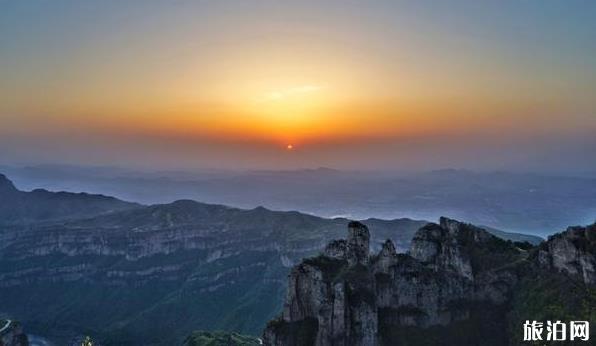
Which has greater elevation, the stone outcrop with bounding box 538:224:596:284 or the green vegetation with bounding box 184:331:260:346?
the stone outcrop with bounding box 538:224:596:284

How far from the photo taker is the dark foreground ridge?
88500 millimetres

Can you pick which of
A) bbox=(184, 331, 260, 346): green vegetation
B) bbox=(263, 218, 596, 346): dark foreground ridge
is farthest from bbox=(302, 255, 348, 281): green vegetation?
bbox=(184, 331, 260, 346): green vegetation

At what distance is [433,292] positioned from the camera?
96.4 m

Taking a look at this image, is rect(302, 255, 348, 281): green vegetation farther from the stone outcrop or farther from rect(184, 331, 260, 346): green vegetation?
rect(184, 331, 260, 346): green vegetation

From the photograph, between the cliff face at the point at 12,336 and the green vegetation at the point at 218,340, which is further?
the green vegetation at the point at 218,340

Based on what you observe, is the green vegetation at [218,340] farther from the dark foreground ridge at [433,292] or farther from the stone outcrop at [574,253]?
the stone outcrop at [574,253]

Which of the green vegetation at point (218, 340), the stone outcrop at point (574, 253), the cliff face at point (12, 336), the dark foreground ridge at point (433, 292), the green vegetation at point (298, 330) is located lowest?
the cliff face at point (12, 336)

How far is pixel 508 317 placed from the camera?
93938 mm

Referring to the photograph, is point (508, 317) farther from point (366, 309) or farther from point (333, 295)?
point (333, 295)

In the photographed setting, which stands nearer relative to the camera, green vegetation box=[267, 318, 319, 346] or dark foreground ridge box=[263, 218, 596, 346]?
dark foreground ridge box=[263, 218, 596, 346]

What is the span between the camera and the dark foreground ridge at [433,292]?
290 ft

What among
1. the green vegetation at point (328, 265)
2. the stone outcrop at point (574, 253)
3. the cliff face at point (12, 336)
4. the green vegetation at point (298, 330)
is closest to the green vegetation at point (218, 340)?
the cliff face at point (12, 336)

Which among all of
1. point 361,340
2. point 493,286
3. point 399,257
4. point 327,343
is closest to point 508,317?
point 493,286

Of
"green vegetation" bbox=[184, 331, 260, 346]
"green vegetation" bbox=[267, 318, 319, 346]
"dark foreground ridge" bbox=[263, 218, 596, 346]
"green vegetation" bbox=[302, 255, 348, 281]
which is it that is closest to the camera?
"dark foreground ridge" bbox=[263, 218, 596, 346]
